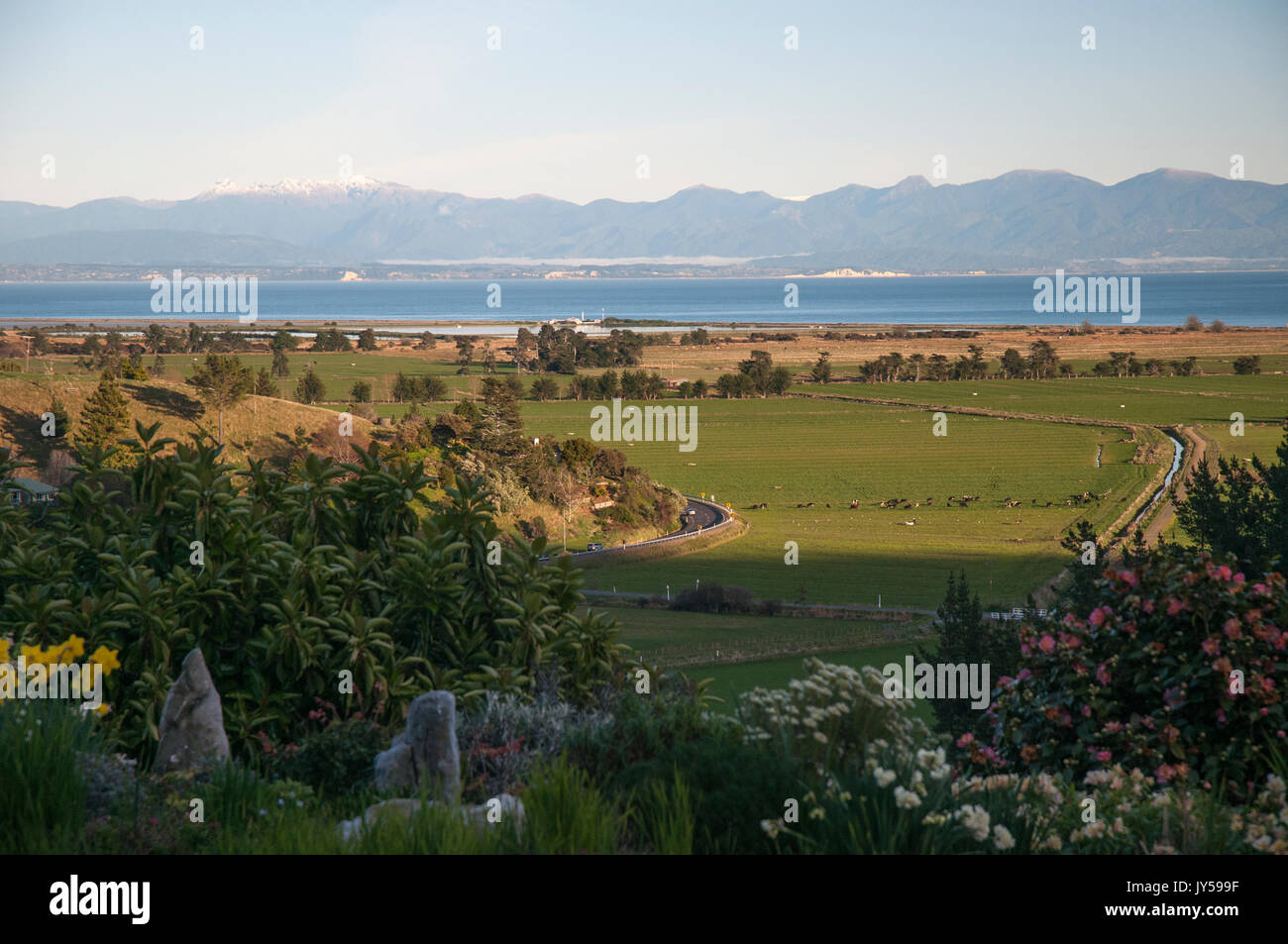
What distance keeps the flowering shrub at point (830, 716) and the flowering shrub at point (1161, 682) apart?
0.77 metres

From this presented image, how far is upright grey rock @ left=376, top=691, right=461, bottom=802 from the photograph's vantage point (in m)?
6.57

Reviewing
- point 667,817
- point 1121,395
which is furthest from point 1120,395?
point 667,817

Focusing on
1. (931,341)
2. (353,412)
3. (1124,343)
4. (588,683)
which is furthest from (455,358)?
(588,683)

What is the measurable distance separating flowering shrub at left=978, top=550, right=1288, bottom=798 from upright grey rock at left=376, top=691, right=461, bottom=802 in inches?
137

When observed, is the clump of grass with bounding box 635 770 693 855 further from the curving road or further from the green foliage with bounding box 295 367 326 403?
the green foliage with bounding box 295 367 326 403

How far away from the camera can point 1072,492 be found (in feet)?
227

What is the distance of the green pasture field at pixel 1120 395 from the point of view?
330 ft

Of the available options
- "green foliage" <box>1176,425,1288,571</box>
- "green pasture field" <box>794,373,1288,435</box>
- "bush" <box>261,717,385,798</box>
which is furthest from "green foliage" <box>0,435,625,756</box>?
"green pasture field" <box>794,373,1288,435</box>

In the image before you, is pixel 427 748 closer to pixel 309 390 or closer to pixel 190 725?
pixel 190 725

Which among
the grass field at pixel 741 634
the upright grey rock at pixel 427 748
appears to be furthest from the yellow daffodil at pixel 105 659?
the grass field at pixel 741 634

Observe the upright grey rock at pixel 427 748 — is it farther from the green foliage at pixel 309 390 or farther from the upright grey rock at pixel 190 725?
the green foliage at pixel 309 390

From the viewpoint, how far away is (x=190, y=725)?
706 cm
